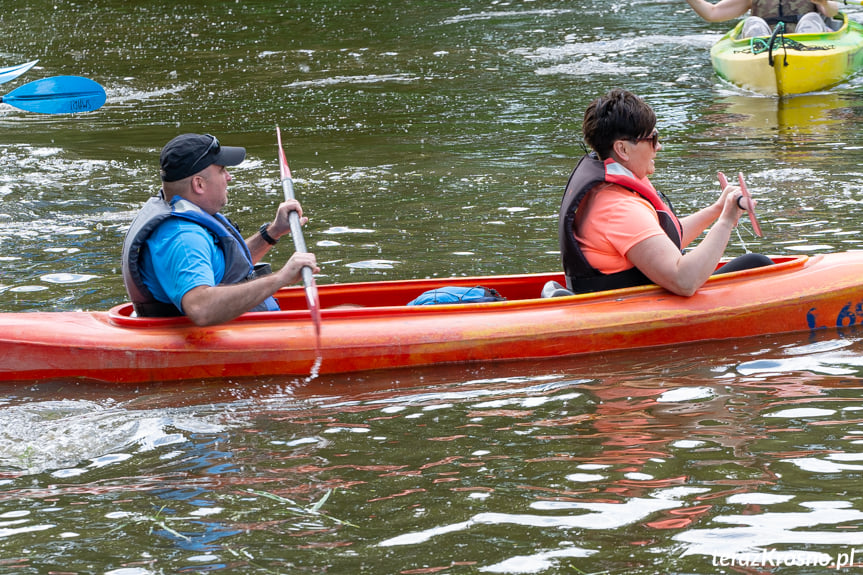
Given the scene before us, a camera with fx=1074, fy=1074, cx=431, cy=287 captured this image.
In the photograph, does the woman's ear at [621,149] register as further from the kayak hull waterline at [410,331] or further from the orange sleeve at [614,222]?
the kayak hull waterline at [410,331]

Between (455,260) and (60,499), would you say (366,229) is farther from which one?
(60,499)

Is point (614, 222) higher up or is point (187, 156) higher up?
point (187, 156)

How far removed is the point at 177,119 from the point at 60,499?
933 centimetres

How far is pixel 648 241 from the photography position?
4.44 m

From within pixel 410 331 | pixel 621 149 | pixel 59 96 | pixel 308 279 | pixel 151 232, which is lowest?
pixel 410 331

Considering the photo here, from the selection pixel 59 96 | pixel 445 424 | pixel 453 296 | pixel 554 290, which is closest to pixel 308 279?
pixel 445 424

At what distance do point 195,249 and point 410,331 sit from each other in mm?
1003

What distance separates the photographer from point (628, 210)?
4.43m

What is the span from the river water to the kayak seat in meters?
0.35

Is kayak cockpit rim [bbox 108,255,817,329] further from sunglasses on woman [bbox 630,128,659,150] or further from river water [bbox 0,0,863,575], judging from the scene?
sunglasses on woman [bbox 630,128,659,150]

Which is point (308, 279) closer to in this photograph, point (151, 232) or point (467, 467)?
point (151, 232)

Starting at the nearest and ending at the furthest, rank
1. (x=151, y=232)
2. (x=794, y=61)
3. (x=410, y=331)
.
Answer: (x=151, y=232)
(x=410, y=331)
(x=794, y=61)

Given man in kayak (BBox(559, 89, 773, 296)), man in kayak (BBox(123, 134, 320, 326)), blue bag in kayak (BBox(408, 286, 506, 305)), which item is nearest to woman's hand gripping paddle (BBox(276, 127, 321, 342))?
man in kayak (BBox(123, 134, 320, 326))

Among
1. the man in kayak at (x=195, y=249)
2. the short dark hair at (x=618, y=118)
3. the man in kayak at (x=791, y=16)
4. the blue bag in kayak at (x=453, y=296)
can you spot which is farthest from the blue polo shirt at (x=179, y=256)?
the man in kayak at (x=791, y=16)
